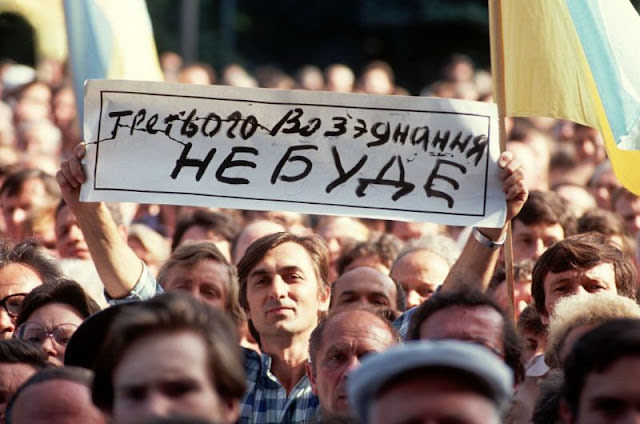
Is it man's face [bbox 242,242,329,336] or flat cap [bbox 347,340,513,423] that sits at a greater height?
man's face [bbox 242,242,329,336]

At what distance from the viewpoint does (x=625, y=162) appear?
6.77m

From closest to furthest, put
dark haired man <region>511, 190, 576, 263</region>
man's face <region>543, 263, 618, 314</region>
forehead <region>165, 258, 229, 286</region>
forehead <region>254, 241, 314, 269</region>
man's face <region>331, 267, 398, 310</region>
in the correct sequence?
man's face <region>543, 263, 618, 314</region> < forehead <region>254, 241, 314, 269</region> < forehead <region>165, 258, 229, 286</region> < man's face <region>331, 267, 398, 310</region> < dark haired man <region>511, 190, 576, 263</region>

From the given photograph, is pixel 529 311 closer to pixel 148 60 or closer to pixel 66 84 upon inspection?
pixel 148 60

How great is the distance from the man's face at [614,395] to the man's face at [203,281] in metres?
3.02

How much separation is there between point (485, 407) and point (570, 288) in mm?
3012

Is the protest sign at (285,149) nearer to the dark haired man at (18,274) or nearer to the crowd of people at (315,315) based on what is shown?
the crowd of people at (315,315)

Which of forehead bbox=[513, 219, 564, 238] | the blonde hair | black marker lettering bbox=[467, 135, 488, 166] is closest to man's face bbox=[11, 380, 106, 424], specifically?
the blonde hair

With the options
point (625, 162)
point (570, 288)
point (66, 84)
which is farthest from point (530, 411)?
point (66, 84)

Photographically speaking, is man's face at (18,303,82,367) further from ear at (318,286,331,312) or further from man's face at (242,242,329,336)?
ear at (318,286,331,312)

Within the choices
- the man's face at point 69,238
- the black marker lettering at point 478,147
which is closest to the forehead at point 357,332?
the black marker lettering at point 478,147

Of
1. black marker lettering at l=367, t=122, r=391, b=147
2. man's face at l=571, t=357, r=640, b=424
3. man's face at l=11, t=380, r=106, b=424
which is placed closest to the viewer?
man's face at l=571, t=357, r=640, b=424

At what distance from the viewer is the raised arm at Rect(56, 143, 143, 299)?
6359mm

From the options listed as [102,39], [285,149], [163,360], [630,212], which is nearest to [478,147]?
[285,149]

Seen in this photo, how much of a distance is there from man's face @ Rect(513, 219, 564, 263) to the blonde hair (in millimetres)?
2376
